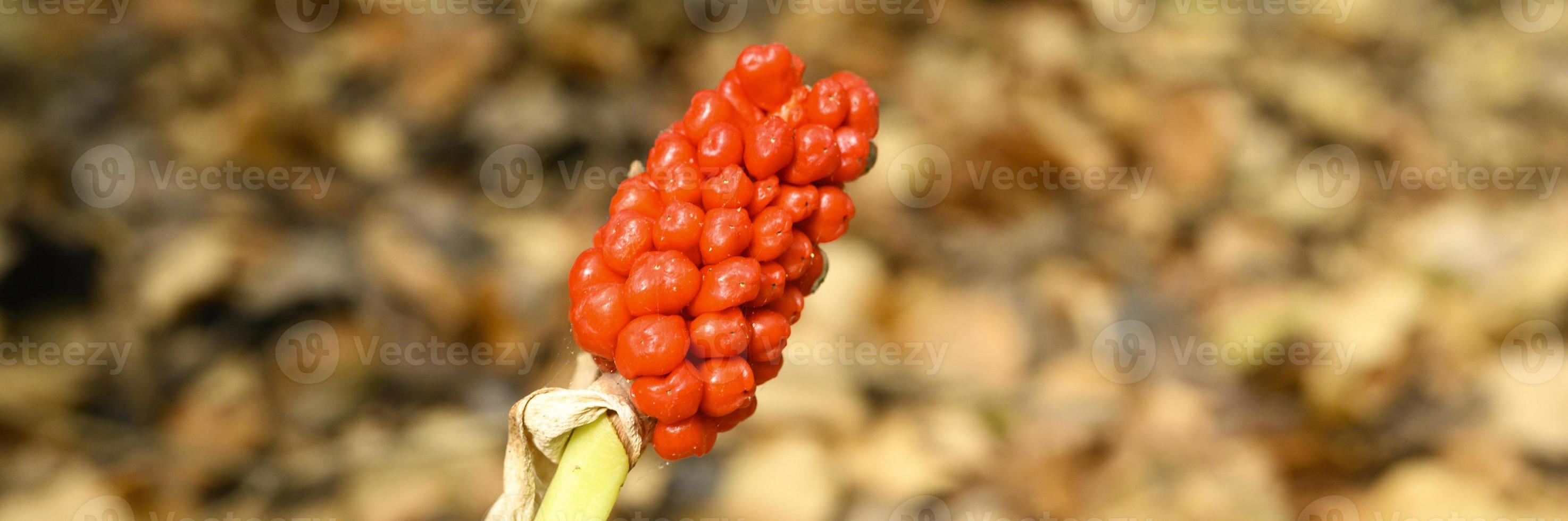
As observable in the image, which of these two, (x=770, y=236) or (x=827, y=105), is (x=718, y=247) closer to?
(x=770, y=236)

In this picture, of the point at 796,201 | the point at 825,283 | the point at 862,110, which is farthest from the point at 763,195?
the point at 825,283

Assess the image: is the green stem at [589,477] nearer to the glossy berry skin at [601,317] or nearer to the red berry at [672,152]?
the glossy berry skin at [601,317]

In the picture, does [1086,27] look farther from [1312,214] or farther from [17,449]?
[17,449]

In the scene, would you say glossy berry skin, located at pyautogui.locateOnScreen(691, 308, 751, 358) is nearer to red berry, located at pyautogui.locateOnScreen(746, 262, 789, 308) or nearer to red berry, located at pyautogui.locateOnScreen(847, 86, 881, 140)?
red berry, located at pyautogui.locateOnScreen(746, 262, 789, 308)

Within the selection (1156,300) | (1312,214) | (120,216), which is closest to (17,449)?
(120,216)

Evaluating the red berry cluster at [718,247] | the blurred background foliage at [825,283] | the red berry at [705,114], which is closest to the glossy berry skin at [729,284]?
the red berry cluster at [718,247]
